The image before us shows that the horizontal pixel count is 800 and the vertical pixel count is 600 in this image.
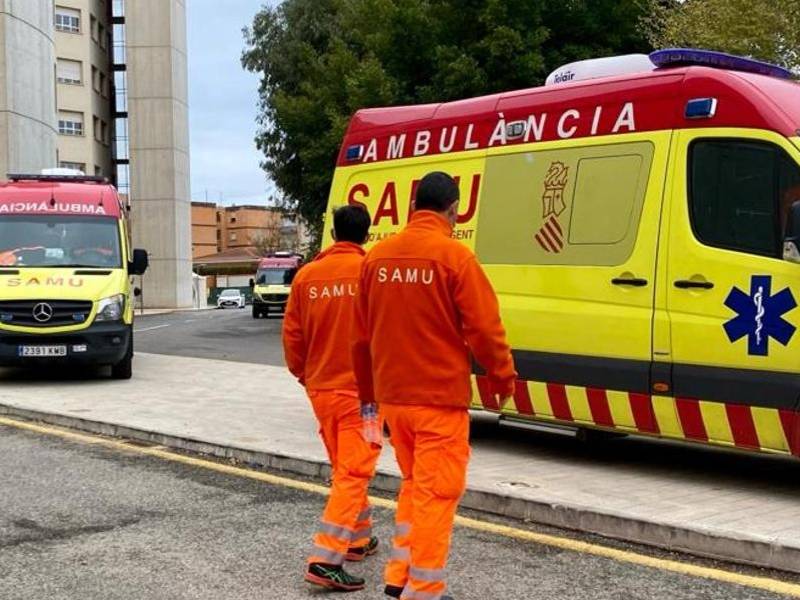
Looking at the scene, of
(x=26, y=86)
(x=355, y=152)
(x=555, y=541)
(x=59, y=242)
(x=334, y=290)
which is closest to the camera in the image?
(x=334, y=290)

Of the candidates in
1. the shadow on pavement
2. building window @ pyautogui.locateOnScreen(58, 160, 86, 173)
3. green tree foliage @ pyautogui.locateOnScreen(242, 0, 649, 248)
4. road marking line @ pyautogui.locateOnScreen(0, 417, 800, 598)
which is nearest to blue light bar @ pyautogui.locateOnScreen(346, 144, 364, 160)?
the shadow on pavement

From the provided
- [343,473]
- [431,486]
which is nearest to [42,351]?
[343,473]

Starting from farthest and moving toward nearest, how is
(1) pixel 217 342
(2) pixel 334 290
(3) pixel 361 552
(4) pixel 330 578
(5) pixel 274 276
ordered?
(5) pixel 274 276, (1) pixel 217 342, (3) pixel 361 552, (2) pixel 334 290, (4) pixel 330 578

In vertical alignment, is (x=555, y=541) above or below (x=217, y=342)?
above

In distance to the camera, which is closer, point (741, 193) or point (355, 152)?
point (741, 193)

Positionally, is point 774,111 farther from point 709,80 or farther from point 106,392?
point 106,392

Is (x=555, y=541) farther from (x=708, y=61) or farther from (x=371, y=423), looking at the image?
(x=708, y=61)

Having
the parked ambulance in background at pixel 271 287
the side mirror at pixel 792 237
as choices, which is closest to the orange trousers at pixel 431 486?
the side mirror at pixel 792 237

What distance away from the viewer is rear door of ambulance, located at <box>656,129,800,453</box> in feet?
19.4

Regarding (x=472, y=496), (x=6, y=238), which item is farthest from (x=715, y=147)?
(x=6, y=238)

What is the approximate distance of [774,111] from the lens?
20.0ft

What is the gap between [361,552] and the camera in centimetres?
504

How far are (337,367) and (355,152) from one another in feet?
14.6

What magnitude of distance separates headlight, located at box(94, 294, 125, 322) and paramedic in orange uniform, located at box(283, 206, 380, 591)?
8.24m
